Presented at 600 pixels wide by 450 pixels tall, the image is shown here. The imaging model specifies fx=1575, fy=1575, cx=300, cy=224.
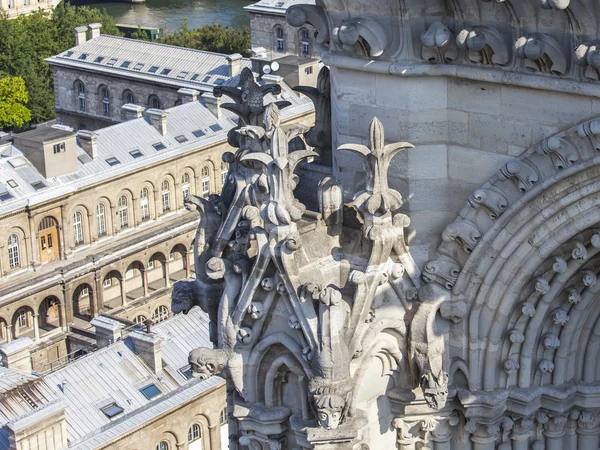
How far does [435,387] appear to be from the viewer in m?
16.4

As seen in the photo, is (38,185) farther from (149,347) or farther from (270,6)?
(270,6)

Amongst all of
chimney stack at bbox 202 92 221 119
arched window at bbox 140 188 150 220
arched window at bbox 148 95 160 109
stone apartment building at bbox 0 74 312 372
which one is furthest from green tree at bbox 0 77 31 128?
arched window at bbox 140 188 150 220

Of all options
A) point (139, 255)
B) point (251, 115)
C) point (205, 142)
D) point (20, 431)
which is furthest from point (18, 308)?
point (251, 115)

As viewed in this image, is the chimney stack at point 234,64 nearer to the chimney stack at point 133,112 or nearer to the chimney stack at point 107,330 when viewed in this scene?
the chimney stack at point 133,112

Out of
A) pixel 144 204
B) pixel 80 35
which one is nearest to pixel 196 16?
pixel 80 35

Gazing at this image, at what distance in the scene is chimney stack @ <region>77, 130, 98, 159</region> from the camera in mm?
92688

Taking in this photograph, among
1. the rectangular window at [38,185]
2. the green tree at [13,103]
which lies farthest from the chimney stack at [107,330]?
the green tree at [13,103]

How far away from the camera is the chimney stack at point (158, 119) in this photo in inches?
3809

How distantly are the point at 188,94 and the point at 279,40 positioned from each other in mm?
23758

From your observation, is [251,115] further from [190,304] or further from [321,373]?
[321,373]

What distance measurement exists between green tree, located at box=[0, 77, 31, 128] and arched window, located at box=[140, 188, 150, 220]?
37.0 meters

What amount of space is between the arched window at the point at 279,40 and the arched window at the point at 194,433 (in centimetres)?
7162

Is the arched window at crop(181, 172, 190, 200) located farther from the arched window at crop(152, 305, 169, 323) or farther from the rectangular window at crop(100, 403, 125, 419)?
the rectangular window at crop(100, 403, 125, 419)

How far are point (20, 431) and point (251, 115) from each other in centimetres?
3629
